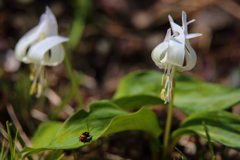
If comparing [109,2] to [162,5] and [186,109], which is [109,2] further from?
[186,109]

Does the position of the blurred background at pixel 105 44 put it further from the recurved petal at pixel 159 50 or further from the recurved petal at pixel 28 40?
the recurved petal at pixel 159 50

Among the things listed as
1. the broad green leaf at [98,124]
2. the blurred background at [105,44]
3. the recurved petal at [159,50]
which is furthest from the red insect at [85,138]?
the blurred background at [105,44]

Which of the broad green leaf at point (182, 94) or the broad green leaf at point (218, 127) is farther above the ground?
the broad green leaf at point (182, 94)

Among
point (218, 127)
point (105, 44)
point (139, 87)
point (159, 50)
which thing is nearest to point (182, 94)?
point (139, 87)

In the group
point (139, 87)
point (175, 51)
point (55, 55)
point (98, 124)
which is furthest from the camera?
point (139, 87)

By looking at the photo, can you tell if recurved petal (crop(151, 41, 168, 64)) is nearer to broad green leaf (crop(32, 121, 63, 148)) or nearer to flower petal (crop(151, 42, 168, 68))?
flower petal (crop(151, 42, 168, 68))

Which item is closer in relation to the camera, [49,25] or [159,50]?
[159,50]

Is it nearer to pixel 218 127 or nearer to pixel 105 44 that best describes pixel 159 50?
pixel 218 127
